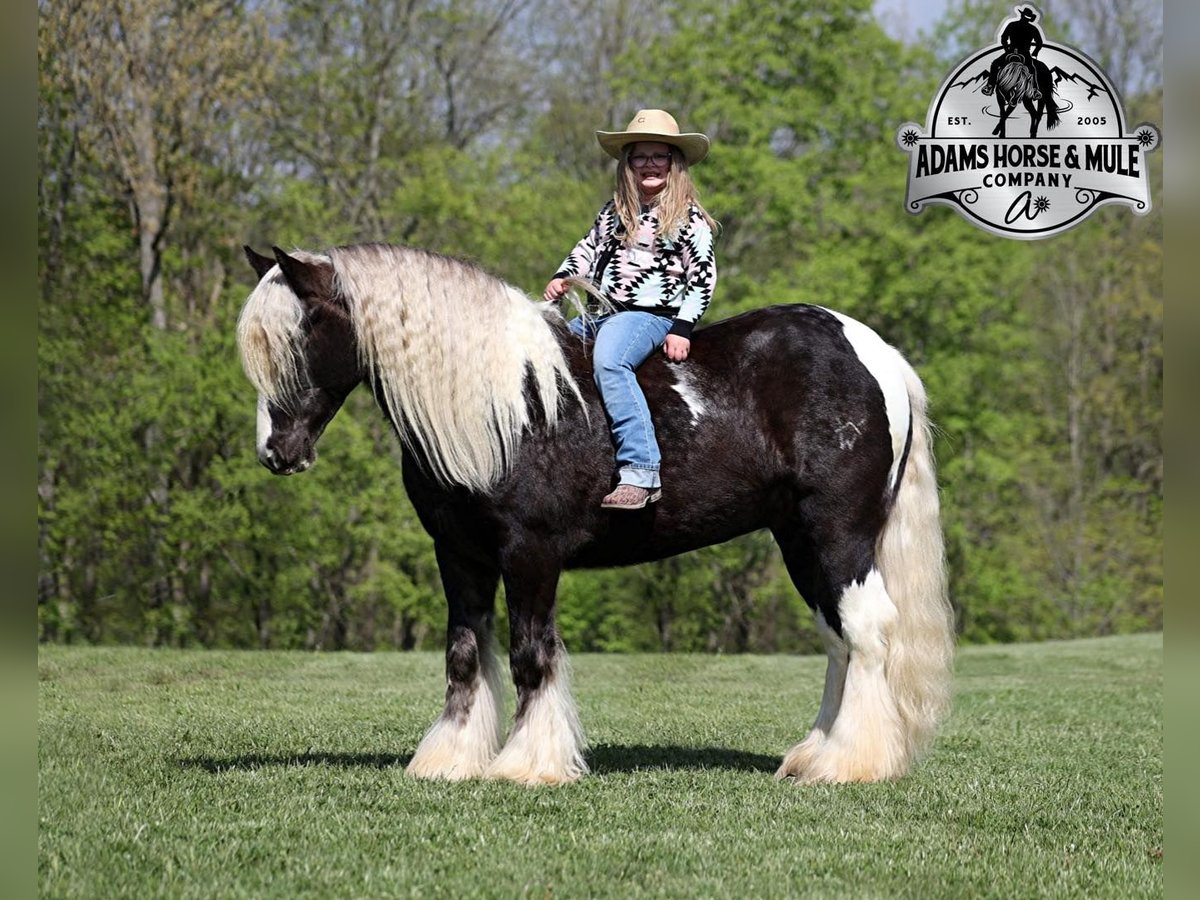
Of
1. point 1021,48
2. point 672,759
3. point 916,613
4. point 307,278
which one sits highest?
point 1021,48

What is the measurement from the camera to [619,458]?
5.79 m

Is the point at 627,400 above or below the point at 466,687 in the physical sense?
above

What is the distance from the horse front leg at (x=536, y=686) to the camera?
5707mm

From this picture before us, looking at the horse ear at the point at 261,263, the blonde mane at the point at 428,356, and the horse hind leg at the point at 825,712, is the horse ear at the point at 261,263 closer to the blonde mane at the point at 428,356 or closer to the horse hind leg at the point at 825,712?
the blonde mane at the point at 428,356

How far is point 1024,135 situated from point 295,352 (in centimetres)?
→ 1136

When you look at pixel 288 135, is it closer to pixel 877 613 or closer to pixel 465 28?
pixel 465 28

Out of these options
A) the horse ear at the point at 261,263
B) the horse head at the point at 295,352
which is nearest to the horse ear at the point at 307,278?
the horse head at the point at 295,352

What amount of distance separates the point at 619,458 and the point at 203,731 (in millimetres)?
3207

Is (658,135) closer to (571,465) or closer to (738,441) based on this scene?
(738,441)

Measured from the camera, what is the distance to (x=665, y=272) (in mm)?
6090

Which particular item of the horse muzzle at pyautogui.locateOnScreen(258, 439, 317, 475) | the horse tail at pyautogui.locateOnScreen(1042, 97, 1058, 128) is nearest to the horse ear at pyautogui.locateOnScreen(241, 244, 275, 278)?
the horse muzzle at pyautogui.locateOnScreen(258, 439, 317, 475)

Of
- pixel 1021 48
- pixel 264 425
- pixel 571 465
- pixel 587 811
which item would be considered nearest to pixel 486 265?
pixel 1021 48

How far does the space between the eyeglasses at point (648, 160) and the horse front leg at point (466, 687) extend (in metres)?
2.01

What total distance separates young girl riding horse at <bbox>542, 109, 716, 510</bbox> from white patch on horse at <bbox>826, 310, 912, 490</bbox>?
755 mm
